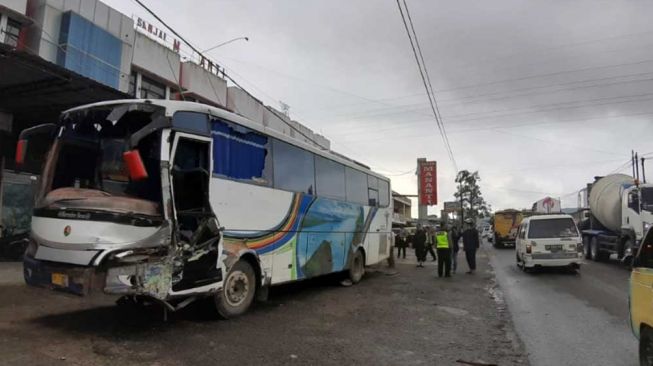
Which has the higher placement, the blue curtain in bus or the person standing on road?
the blue curtain in bus

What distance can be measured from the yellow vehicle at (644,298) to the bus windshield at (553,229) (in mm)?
11817

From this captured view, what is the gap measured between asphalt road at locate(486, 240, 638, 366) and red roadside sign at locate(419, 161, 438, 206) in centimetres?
2314

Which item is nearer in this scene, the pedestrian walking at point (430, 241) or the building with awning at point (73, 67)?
the building with awning at point (73, 67)

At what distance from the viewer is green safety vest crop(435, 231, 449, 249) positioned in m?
15.9

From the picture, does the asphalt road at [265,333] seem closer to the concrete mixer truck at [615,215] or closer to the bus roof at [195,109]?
the bus roof at [195,109]

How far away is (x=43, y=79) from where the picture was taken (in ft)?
40.2

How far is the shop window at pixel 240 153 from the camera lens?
25.2ft

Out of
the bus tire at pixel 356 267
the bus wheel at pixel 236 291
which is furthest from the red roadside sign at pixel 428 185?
the bus wheel at pixel 236 291

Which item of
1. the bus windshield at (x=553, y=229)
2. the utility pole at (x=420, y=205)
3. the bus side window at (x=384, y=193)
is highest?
the utility pole at (x=420, y=205)

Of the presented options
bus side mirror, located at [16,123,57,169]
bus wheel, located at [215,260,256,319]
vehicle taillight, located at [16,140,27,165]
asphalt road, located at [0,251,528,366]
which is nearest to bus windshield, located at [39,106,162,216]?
bus side mirror, located at [16,123,57,169]

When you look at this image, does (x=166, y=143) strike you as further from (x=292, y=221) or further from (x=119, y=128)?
(x=292, y=221)

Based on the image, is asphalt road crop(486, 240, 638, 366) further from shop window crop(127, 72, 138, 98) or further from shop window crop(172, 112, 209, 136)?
shop window crop(127, 72, 138, 98)

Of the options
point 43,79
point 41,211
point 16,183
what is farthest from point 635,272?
point 16,183

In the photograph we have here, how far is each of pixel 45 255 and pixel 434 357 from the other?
5226 mm
